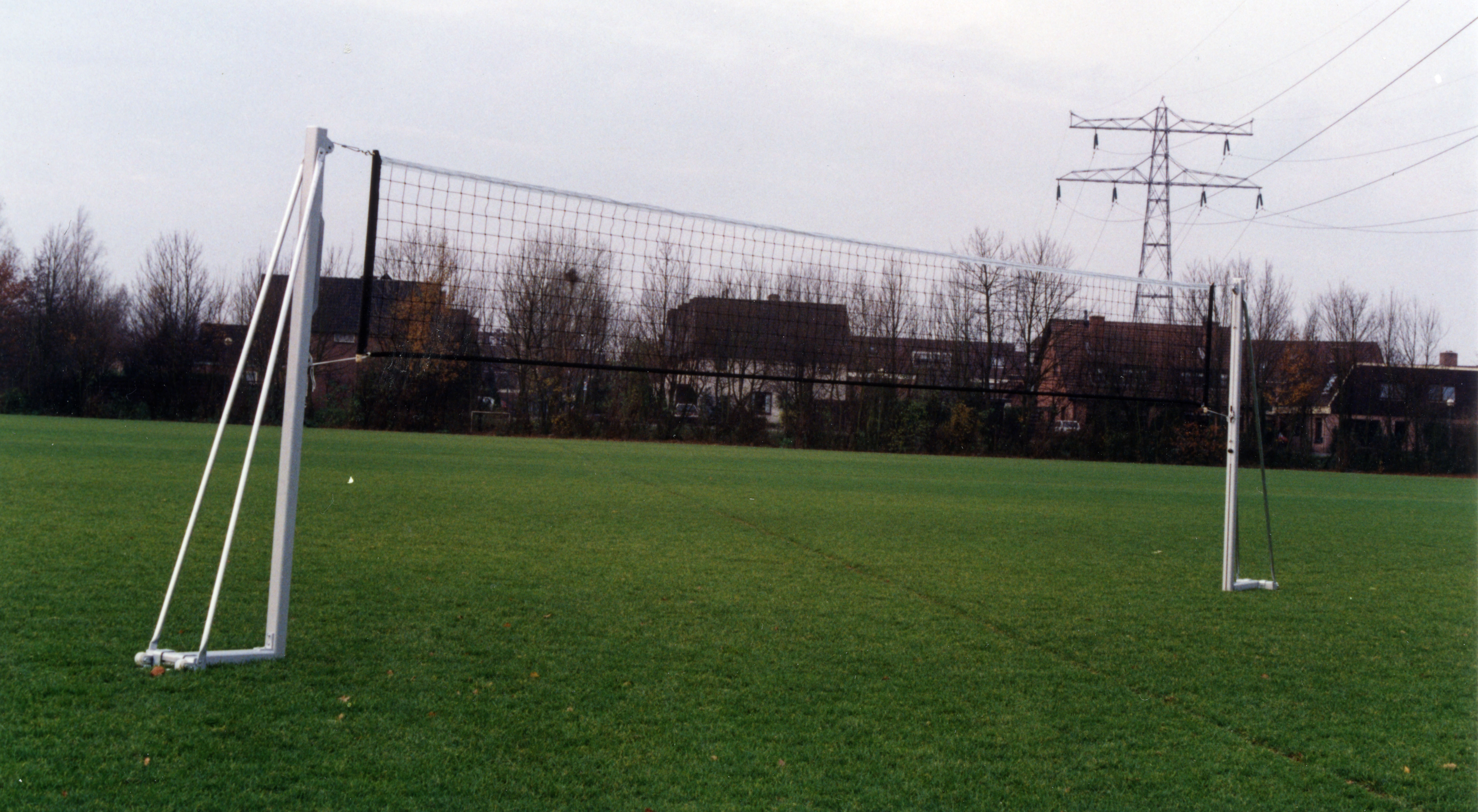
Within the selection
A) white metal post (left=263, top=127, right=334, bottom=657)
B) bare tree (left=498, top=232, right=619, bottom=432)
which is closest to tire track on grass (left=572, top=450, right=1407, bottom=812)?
bare tree (left=498, top=232, right=619, bottom=432)

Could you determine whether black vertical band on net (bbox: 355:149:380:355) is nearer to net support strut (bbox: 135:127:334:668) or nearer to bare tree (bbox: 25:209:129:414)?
net support strut (bbox: 135:127:334:668)

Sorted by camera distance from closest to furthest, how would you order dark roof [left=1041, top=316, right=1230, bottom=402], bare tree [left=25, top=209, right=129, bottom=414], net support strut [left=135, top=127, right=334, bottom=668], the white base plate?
→ 1. the white base plate
2. net support strut [left=135, top=127, right=334, bottom=668]
3. dark roof [left=1041, top=316, right=1230, bottom=402]
4. bare tree [left=25, top=209, right=129, bottom=414]

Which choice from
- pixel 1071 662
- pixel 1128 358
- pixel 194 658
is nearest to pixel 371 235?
pixel 194 658

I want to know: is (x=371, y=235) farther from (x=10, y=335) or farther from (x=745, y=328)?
(x=10, y=335)

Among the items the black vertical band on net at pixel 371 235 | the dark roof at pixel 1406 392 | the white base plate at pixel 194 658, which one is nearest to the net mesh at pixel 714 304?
the black vertical band on net at pixel 371 235

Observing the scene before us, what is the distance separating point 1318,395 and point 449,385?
38237 mm

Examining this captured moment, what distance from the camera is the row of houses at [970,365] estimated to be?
13156mm

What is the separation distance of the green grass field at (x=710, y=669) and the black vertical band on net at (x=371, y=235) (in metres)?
1.80

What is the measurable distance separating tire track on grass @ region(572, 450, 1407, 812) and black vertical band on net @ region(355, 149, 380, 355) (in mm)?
4391

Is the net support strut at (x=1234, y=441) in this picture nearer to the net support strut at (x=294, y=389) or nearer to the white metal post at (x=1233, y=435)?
the white metal post at (x=1233, y=435)

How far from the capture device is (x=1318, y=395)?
45500 millimetres

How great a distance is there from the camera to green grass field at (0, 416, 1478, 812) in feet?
12.3

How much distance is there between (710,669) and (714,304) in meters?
8.66

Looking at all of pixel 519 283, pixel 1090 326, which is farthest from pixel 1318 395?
pixel 519 283
